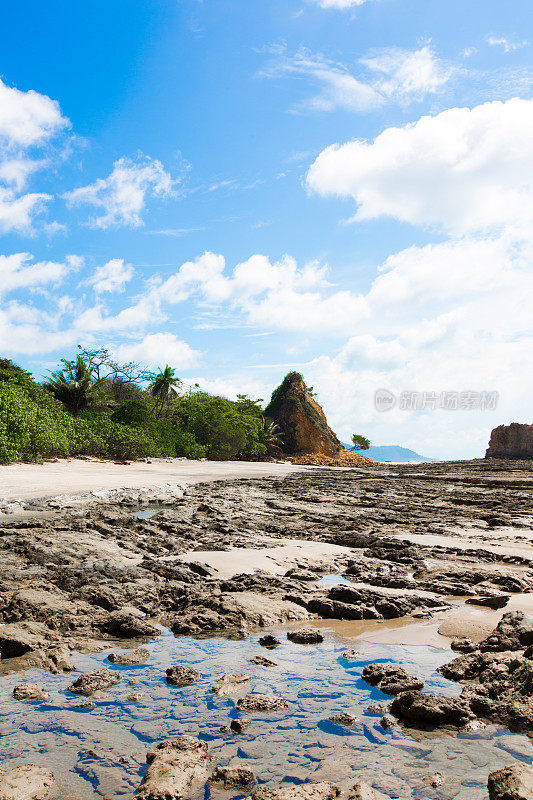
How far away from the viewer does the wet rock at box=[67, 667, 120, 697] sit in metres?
3.17

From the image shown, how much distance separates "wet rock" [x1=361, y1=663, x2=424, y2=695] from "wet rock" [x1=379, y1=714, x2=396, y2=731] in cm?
30

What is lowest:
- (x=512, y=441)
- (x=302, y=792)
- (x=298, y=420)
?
(x=302, y=792)

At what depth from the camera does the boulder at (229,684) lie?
10.5 feet

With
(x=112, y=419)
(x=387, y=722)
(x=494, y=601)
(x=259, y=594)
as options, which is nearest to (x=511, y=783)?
(x=387, y=722)

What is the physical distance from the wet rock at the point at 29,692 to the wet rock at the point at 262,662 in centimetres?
138

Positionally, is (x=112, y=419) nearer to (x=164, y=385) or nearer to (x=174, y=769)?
(x=164, y=385)

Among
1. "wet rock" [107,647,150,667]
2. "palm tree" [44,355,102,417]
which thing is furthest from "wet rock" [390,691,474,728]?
"palm tree" [44,355,102,417]

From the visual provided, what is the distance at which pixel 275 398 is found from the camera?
170ft

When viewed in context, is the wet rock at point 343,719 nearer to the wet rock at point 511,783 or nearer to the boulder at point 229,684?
the boulder at point 229,684

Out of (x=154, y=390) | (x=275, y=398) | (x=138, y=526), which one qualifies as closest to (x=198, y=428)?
(x=154, y=390)

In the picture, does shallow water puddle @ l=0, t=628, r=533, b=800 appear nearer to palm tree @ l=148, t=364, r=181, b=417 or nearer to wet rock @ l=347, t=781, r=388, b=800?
wet rock @ l=347, t=781, r=388, b=800

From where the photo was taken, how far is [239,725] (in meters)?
2.77

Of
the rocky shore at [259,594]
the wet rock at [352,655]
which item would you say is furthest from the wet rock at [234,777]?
the wet rock at [352,655]

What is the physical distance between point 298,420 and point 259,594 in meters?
44.3
